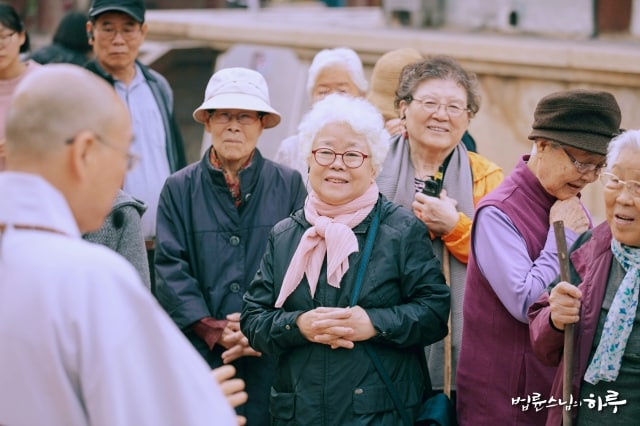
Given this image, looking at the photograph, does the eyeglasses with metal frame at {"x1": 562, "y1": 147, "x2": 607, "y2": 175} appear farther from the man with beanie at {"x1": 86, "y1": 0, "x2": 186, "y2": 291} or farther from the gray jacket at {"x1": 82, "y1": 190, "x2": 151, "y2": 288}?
the man with beanie at {"x1": 86, "y1": 0, "x2": 186, "y2": 291}

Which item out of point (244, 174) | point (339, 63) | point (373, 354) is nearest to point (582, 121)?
point (373, 354)

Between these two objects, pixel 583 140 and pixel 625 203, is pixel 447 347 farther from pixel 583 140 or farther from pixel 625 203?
pixel 625 203

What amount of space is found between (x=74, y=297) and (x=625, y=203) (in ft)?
6.32

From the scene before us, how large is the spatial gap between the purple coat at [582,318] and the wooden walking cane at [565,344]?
0.04 metres

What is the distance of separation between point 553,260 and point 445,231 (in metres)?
0.61

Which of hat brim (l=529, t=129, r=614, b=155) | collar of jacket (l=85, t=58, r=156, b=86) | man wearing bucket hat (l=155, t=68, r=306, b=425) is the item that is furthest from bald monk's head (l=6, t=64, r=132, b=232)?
collar of jacket (l=85, t=58, r=156, b=86)

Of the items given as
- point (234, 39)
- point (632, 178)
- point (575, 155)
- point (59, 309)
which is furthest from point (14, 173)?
point (234, 39)

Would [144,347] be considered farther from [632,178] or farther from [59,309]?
[632,178]

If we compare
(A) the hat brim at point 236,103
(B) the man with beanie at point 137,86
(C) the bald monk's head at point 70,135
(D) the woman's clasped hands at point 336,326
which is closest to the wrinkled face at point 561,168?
(D) the woman's clasped hands at point 336,326

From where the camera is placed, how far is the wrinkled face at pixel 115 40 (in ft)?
18.7

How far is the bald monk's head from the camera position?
Result: 2363 mm

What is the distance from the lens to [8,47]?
5.26 meters

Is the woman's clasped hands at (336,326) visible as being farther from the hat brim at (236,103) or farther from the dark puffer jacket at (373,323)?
the hat brim at (236,103)

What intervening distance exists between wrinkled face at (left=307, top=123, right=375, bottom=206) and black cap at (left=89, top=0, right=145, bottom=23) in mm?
2077
